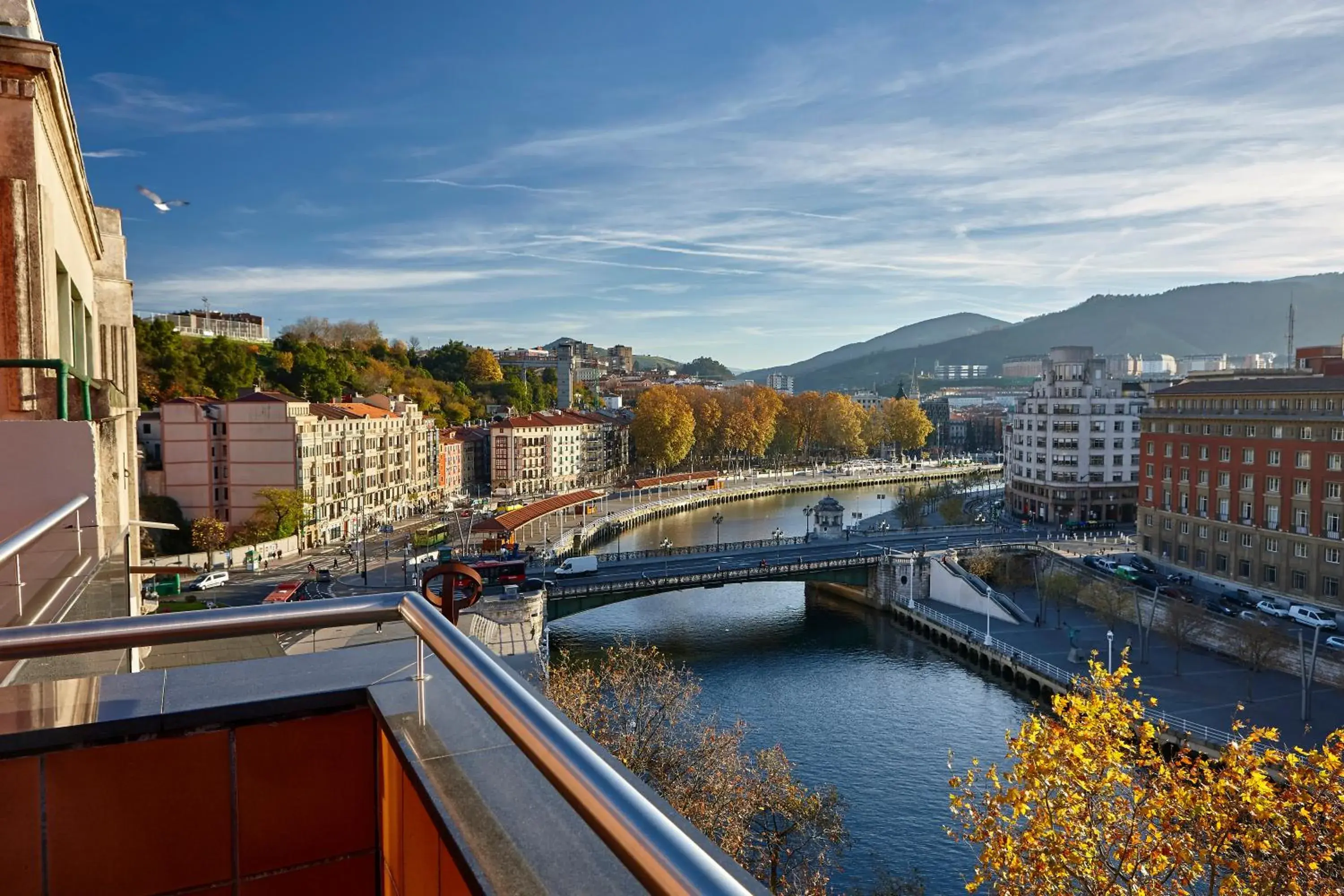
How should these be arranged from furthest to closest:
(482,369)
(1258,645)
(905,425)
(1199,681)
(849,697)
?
(905,425), (482,369), (849,697), (1199,681), (1258,645)

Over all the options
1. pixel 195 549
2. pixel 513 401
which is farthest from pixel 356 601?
pixel 513 401

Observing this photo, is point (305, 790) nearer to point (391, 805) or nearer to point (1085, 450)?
point (391, 805)

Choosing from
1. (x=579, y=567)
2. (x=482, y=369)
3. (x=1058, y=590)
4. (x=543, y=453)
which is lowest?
(x=1058, y=590)

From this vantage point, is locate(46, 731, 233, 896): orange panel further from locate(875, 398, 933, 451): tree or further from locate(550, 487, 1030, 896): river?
locate(875, 398, 933, 451): tree

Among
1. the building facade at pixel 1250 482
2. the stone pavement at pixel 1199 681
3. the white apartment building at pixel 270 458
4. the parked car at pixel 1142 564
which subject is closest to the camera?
the stone pavement at pixel 1199 681

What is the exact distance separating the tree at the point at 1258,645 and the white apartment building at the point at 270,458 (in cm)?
2375

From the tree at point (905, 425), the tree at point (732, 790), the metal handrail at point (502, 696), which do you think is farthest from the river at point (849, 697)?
the tree at point (905, 425)

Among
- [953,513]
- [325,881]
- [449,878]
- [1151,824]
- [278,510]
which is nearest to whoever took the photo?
[449,878]

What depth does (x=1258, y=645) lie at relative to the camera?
16.5m

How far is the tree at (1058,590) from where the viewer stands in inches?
893

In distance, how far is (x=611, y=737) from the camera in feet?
35.5

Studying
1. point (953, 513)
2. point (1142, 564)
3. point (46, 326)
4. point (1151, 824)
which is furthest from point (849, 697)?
point (953, 513)

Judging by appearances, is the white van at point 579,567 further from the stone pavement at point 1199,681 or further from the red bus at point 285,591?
the stone pavement at point 1199,681

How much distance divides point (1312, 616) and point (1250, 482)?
422 centimetres
